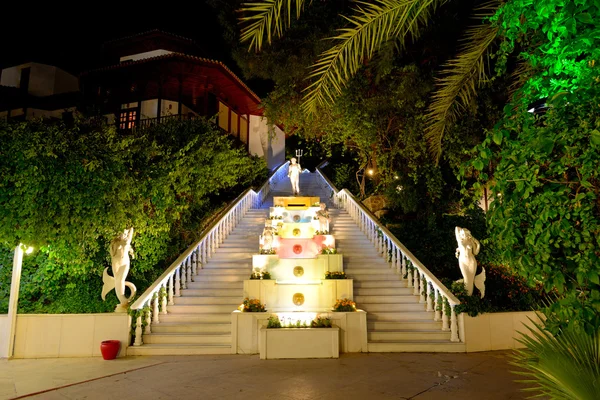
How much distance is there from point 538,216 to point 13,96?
1120 inches

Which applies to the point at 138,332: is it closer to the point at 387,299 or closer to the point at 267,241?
the point at 267,241

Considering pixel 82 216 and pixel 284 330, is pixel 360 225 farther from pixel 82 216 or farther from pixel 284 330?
pixel 82 216

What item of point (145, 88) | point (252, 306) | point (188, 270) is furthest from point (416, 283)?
point (145, 88)

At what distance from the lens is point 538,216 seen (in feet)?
8.42

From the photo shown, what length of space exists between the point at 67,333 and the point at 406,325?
Answer: 7243 millimetres

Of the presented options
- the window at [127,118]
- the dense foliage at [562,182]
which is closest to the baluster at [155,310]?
the dense foliage at [562,182]

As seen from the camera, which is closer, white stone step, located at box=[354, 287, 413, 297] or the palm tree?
the palm tree

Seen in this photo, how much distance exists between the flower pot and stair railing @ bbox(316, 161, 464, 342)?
22.5ft

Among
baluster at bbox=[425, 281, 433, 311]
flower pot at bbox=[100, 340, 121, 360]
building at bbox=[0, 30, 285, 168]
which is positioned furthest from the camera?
building at bbox=[0, 30, 285, 168]

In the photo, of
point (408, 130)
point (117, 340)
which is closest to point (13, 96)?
point (117, 340)

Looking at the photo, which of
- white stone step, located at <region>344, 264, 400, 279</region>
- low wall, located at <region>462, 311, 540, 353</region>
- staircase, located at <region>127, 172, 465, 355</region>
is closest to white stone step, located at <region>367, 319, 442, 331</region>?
staircase, located at <region>127, 172, 465, 355</region>

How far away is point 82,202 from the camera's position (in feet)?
25.5

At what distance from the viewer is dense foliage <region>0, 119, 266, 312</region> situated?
7344 mm

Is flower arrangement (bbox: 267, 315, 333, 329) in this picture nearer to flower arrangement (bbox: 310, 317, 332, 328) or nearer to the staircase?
flower arrangement (bbox: 310, 317, 332, 328)
